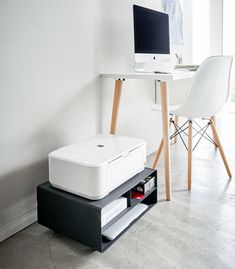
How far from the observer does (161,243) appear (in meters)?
1.48

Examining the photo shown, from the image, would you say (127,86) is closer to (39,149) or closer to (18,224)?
(39,149)

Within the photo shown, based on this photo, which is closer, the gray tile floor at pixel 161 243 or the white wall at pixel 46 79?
the gray tile floor at pixel 161 243

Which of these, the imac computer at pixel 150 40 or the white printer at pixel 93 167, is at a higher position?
the imac computer at pixel 150 40

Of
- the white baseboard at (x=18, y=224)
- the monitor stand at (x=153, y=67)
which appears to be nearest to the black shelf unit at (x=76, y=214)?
the white baseboard at (x=18, y=224)

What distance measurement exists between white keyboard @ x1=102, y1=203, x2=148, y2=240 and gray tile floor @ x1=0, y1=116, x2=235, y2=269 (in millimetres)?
54

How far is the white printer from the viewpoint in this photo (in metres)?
1.39

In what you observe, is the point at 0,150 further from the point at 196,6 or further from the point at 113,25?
the point at 196,6

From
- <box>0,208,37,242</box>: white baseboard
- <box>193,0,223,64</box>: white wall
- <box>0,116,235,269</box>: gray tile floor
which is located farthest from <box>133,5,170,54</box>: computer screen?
<box>193,0,223,64</box>: white wall

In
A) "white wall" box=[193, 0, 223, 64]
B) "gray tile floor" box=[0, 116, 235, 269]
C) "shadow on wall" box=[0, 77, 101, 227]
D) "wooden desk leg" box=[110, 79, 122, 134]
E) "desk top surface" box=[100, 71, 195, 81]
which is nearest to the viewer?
"gray tile floor" box=[0, 116, 235, 269]

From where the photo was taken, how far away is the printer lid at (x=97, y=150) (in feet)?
4.73

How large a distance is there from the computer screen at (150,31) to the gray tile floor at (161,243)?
1.06 metres

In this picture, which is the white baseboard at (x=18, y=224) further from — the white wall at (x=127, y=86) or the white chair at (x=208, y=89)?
the white chair at (x=208, y=89)

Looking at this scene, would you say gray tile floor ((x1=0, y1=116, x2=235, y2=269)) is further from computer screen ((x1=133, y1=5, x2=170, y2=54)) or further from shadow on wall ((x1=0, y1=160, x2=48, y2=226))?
computer screen ((x1=133, y1=5, x2=170, y2=54))

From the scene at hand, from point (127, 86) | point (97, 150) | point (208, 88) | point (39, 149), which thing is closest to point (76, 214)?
point (97, 150)
